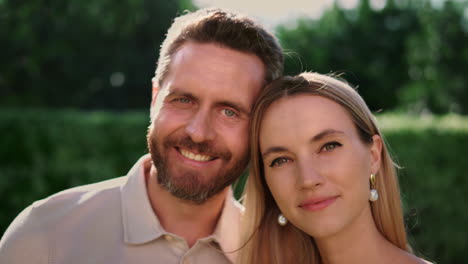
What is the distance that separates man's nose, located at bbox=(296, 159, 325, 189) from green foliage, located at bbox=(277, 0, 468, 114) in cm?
2668

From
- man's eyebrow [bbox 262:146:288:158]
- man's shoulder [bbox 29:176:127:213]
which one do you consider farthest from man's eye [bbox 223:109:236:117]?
man's shoulder [bbox 29:176:127:213]

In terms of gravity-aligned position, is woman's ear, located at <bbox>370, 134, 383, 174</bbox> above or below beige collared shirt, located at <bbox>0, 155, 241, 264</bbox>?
above

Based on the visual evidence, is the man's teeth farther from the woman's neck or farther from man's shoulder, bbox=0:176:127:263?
the woman's neck

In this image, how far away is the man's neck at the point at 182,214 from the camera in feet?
10.0

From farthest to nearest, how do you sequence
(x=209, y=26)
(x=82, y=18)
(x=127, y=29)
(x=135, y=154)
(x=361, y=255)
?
1. (x=127, y=29)
2. (x=82, y=18)
3. (x=135, y=154)
4. (x=209, y=26)
5. (x=361, y=255)

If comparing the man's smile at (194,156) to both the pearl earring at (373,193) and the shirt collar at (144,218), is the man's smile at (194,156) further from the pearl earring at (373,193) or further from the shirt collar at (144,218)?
the pearl earring at (373,193)

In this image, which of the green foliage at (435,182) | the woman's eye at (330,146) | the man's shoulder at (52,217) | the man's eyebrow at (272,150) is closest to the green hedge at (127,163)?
the green foliage at (435,182)

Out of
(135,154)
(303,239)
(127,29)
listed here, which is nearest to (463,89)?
(127,29)

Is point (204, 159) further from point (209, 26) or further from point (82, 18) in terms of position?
point (82, 18)

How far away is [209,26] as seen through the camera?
3.23m

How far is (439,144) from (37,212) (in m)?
7.25

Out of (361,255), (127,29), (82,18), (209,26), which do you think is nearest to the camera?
(361,255)

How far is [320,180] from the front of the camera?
2672 millimetres

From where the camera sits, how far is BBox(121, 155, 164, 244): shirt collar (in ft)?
9.17
